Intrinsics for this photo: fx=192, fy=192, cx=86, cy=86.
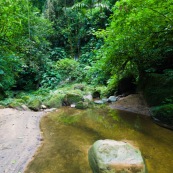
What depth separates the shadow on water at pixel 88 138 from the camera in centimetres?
379

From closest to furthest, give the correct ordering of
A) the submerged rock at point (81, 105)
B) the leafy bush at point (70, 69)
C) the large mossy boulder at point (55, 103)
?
the submerged rock at point (81, 105) → the large mossy boulder at point (55, 103) → the leafy bush at point (70, 69)

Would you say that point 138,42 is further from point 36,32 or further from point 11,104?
point 36,32

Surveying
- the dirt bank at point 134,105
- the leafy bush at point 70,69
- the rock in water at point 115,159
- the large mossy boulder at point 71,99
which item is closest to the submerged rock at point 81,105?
the large mossy boulder at point 71,99

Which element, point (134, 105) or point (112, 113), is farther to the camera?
point (134, 105)

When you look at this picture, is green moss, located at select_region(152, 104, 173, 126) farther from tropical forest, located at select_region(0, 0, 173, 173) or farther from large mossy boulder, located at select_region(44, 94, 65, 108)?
large mossy boulder, located at select_region(44, 94, 65, 108)

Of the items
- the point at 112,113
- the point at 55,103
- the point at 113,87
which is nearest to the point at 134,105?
the point at 112,113

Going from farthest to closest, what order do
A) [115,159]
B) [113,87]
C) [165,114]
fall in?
[113,87]
[165,114]
[115,159]

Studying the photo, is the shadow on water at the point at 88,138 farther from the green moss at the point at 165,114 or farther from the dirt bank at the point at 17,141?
the green moss at the point at 165,114

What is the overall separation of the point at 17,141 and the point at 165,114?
15.4 ft

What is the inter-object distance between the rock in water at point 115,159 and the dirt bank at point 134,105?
187 inches

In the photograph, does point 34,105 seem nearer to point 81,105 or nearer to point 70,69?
point 81,105

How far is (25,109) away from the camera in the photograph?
9352 mm

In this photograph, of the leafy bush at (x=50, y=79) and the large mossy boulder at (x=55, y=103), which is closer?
the large mossy boulder at (x=55, y=103)

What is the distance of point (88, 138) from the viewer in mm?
5238
